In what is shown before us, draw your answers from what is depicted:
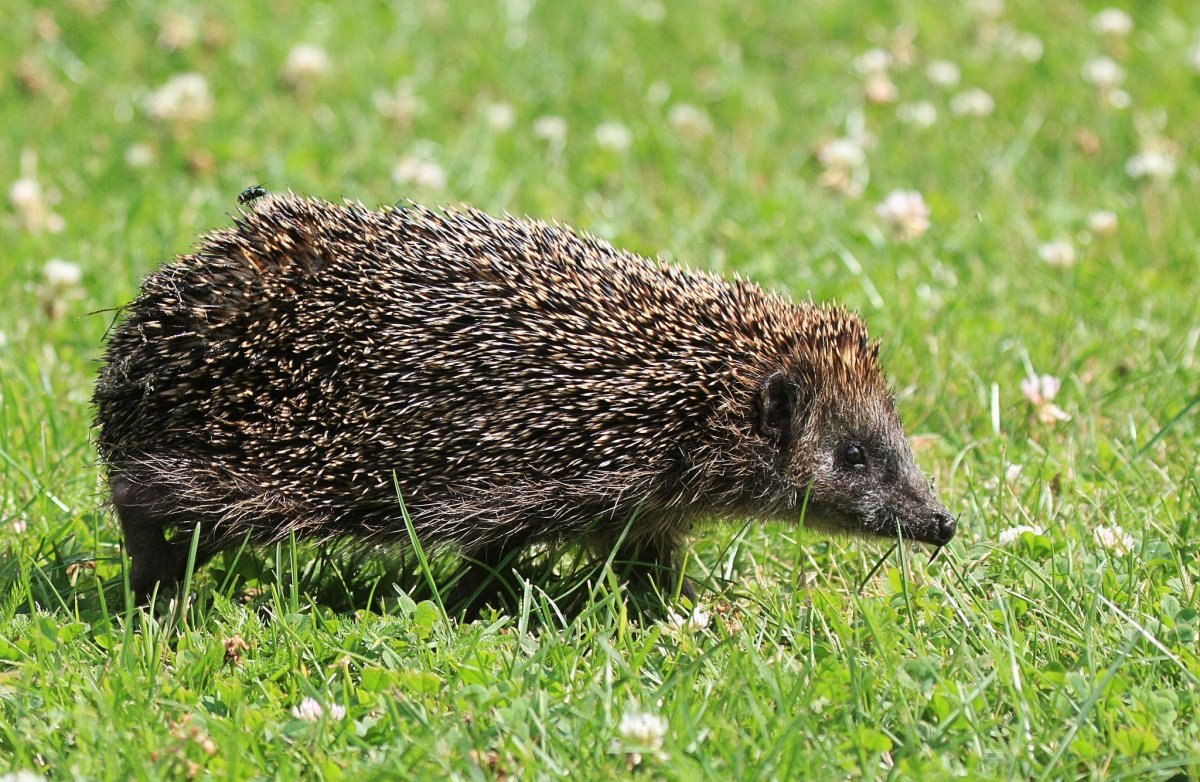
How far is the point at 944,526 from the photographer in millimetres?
5715

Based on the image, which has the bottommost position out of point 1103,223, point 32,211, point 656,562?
point 656,562

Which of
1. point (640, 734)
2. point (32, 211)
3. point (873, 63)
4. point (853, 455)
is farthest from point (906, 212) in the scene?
point (32, 211)

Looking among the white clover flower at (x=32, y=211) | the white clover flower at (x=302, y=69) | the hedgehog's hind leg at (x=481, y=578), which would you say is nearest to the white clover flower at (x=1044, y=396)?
the hedgehog's hind leg at (x=481, y=578)

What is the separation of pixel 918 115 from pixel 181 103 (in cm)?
507

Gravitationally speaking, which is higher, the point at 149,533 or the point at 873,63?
the point at 873,63

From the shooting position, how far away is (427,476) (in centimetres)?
555

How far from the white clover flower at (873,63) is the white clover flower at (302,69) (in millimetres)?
4012

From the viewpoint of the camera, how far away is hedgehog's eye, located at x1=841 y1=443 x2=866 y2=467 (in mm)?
5938

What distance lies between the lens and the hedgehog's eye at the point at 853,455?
234 inches

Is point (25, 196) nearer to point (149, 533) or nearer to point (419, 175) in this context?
point (419, 175)

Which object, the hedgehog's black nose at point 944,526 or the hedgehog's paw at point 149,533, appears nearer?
the hedgehog's paw at point 149,533

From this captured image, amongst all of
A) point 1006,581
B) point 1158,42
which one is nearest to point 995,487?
point 1006,581

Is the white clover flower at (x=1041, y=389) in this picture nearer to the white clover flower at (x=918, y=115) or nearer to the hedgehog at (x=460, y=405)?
the hedgehog at (x=460, y=405)

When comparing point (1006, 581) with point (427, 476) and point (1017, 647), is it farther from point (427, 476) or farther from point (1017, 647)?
point (427, 476)
